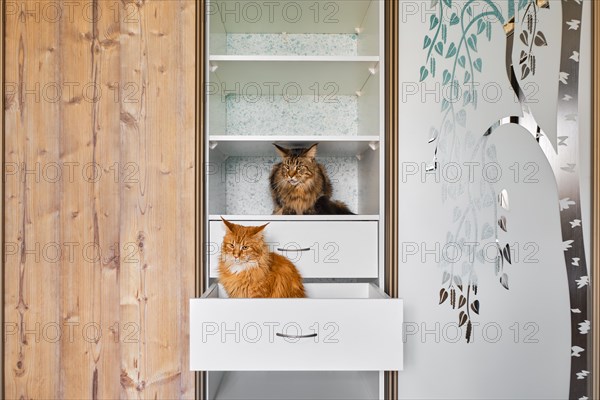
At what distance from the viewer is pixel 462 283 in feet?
4.77

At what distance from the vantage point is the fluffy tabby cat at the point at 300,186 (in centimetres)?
162

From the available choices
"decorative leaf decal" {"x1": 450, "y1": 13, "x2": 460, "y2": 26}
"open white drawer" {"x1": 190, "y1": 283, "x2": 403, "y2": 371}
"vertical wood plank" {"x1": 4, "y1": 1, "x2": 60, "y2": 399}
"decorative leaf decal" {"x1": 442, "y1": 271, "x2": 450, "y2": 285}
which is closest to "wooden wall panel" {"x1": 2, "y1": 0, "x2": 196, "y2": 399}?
"vertical wood plank" {"x1": 4, "y1": 1, "x2": 60, "y2": 399}

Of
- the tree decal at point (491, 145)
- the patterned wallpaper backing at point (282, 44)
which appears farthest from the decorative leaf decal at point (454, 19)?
the patterned wallpaper backing at point (282, 44)

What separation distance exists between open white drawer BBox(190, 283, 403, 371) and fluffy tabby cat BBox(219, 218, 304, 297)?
182mm

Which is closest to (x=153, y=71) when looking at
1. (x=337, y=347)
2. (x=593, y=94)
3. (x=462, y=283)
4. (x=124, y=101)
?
(x=124, y=101)

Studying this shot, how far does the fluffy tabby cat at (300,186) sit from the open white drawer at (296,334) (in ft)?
1.44

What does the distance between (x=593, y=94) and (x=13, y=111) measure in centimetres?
185

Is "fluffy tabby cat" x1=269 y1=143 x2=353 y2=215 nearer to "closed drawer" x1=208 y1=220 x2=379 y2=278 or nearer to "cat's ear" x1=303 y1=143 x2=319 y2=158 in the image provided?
"cat's ear" x1=303 y1=143 x2=319 y2=158

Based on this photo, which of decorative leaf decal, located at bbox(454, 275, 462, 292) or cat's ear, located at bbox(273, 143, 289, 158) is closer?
decorative leaf decal, located at bbox(454, 275, 462, 292)

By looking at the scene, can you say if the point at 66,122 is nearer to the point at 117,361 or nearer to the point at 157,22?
the point at 157,22

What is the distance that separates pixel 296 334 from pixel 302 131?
915mm

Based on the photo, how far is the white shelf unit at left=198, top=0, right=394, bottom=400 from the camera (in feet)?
4.98

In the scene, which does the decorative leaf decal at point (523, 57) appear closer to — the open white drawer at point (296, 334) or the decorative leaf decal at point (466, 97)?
the decorative leaf decal at point (466, 97)

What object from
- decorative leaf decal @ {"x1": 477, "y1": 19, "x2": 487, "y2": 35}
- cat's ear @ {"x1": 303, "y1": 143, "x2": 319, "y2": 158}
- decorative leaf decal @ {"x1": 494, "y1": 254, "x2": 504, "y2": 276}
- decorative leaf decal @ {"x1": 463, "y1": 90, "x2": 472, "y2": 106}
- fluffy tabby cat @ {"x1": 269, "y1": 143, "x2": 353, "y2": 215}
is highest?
decorative leaf decal @ {"x1": 477, "y1": 19, "x2": 487, "y2": 35}
